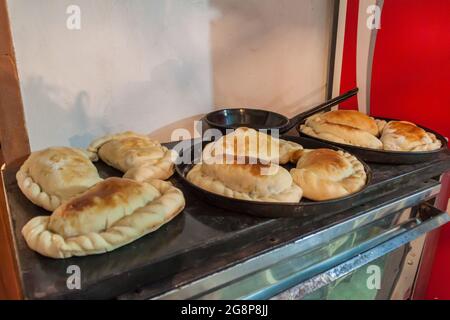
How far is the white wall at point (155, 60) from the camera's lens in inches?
46.0

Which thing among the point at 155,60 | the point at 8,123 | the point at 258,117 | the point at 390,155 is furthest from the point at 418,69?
the point at 8,123

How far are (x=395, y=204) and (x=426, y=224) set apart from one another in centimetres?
15

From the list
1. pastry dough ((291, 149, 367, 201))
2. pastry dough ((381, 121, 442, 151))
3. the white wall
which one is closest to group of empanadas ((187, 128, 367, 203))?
pastry dough ((291, 149, 367, 201))

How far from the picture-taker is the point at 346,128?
1.28 meters

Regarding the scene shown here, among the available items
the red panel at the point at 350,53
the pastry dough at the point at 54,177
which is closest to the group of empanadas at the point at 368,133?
the red panel at the point at 350,53

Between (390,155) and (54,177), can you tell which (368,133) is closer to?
(390,155)

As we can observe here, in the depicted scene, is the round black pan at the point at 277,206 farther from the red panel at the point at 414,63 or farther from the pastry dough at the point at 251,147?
the red panel at the point at 414,63

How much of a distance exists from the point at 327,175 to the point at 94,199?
0.58 m

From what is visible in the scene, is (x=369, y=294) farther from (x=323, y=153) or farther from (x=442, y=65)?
(x=442, y=65)

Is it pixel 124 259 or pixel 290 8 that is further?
pixel 290 8
